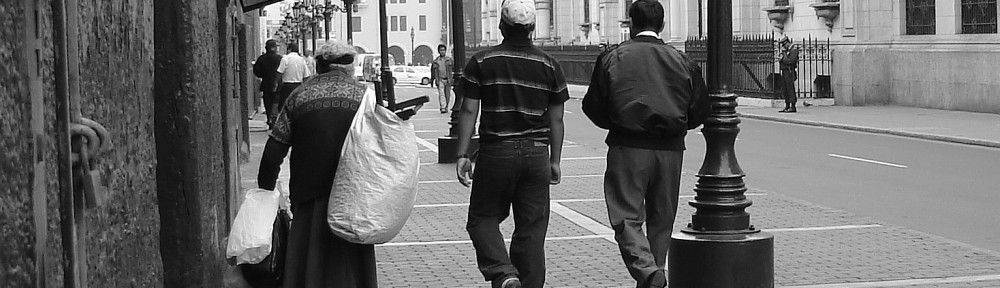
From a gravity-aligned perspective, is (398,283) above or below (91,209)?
below

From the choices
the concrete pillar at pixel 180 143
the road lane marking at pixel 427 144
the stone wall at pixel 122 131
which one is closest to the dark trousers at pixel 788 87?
the road lane marking at pixel 427 144

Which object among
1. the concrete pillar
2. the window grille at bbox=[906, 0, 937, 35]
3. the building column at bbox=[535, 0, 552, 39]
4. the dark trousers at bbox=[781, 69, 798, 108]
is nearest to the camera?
the concrete pillar

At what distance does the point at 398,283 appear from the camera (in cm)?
917

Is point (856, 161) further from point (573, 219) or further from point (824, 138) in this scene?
point (573, 219)

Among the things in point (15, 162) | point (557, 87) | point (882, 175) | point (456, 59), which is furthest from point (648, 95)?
point (456, 59)

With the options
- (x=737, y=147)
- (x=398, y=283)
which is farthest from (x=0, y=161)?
(x=737, y=147)

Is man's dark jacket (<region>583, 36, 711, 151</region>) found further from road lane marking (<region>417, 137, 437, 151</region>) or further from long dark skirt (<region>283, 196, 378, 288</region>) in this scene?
road lane marking (<region>417, 137, 437, 151</region>)

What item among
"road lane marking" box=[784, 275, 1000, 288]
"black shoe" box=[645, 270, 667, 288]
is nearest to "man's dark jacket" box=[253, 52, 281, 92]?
"road lane marking" box=[784, 275, 1000, 288]

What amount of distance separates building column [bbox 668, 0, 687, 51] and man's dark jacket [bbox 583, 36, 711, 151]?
143 ft

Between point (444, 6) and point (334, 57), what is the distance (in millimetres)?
123719

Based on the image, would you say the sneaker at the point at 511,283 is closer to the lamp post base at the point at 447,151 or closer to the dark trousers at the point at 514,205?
the dark trousers at the point at 514,205

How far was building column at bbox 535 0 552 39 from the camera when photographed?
75312mm

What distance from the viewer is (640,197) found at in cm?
823

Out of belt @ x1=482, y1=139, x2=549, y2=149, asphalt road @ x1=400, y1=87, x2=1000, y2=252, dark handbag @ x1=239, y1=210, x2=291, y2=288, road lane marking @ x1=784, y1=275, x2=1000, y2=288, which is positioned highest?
belt @ x1=482, y1=139, x2=549, y2=149
